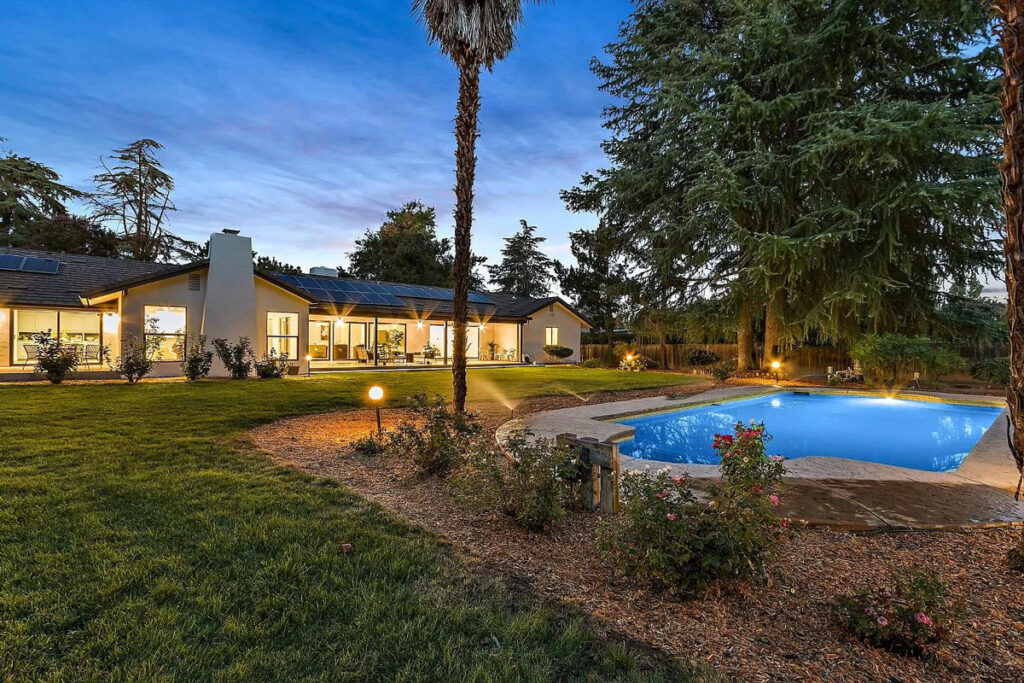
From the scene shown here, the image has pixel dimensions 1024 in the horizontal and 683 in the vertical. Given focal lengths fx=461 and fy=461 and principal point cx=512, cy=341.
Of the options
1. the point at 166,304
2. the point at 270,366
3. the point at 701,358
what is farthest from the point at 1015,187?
the point at 701,358

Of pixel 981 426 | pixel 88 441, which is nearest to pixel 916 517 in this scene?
pixel 981 426

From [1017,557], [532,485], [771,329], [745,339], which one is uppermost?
[771,329]

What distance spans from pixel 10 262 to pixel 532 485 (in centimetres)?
2227

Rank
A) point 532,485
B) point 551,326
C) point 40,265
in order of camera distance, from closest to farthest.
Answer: point 532,485 → point 40,265 → point 551,326

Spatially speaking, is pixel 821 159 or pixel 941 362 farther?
pixel 821 159

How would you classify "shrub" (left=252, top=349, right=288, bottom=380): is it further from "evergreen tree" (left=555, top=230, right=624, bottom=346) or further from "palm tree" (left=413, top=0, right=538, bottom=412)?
"evergreen tree" (left=555, top=230, right=624, bottom=346)

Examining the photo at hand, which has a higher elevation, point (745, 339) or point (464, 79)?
point (464, 79)

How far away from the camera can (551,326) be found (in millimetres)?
26562

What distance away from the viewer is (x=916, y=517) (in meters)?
4.11

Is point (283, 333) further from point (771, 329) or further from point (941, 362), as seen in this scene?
point (941, 362)

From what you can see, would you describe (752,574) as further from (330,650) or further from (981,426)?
(981,426)

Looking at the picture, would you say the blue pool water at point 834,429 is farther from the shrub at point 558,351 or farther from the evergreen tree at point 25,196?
the evergreen tree at point 25,196

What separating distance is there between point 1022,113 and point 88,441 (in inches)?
397

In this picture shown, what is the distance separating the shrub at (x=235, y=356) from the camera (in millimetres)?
14602
